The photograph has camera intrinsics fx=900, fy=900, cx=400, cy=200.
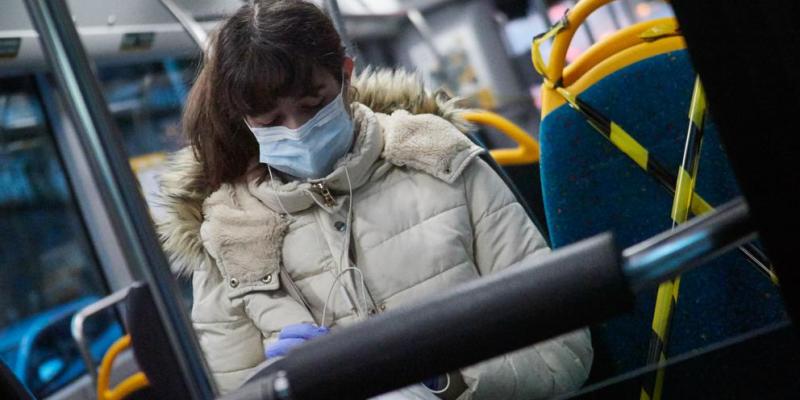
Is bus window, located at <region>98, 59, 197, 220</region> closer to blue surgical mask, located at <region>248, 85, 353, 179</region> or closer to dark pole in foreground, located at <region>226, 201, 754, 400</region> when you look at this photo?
blue surgical mask, located at <region>248, 85, 353, 179</region>

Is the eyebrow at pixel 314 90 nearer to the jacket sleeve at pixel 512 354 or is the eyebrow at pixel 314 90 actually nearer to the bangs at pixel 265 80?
the bangs at pixel 265 80

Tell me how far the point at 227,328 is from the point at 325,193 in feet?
0.84

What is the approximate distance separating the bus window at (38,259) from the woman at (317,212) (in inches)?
156

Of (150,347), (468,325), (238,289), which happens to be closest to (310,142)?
(238,289)

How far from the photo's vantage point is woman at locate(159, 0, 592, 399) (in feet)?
4.32

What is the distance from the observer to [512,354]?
127 centimetres

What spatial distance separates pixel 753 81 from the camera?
0.51 m

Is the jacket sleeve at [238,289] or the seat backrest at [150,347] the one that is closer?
the seat backrest at [150,347]

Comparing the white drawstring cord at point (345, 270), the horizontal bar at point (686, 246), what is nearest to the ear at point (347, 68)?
the white drawstring cord at point (345, 270)

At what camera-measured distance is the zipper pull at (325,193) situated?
136 cm

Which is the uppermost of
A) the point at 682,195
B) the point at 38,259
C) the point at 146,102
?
the point at 146,102

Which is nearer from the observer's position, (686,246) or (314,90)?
(686,246)

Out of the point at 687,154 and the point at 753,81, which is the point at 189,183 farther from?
the point at 753,81

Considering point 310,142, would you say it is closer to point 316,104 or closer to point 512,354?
point 316,104
